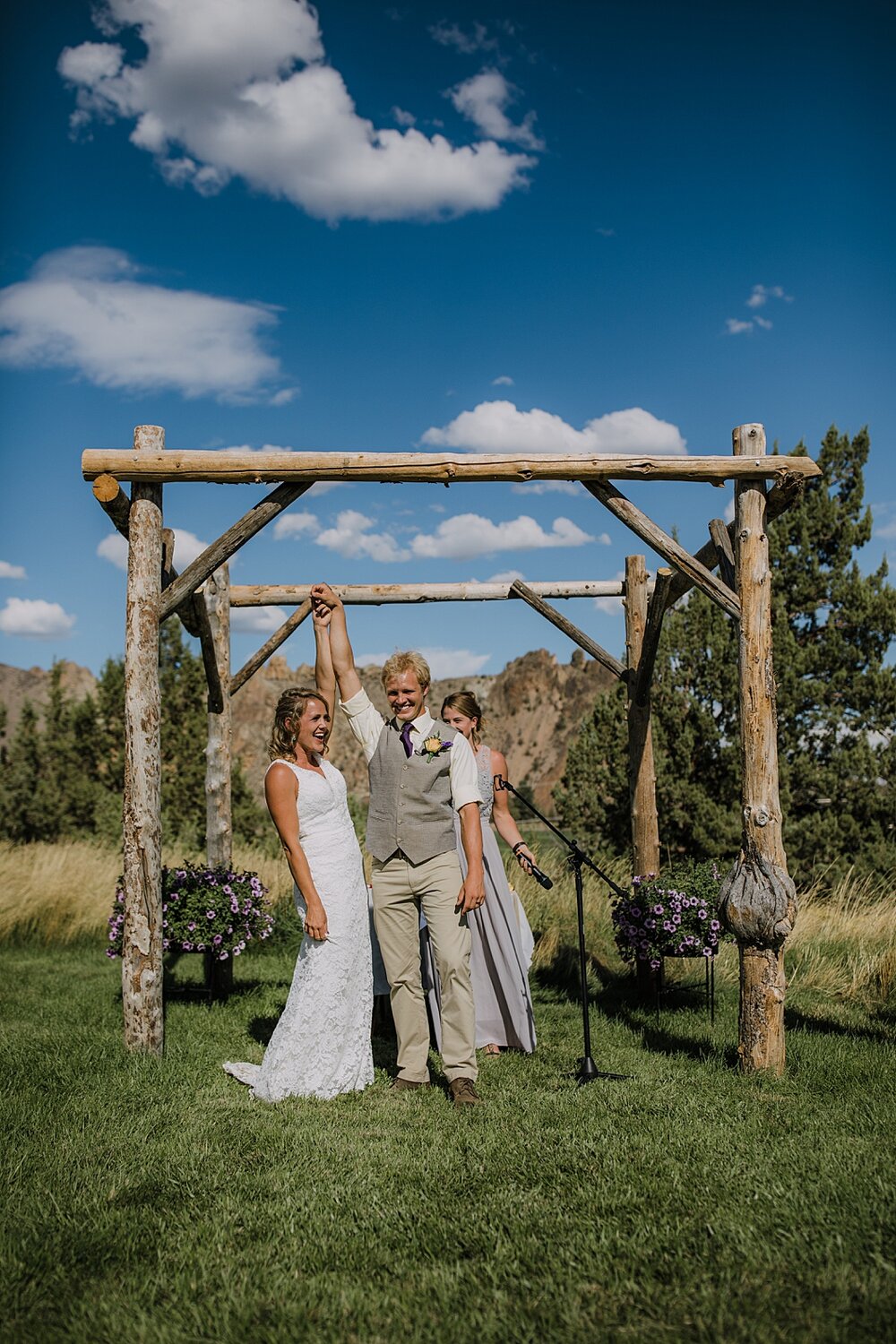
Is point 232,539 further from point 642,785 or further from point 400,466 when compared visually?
point 642,785

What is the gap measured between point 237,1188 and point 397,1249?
0.81 m

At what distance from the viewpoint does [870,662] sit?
14.3 meters

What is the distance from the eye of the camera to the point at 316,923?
5102 millimetres

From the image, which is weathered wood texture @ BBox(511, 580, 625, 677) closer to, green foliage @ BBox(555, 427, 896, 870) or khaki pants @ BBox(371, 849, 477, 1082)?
khaki pants @ BBox(371, 849, 477, 1082)

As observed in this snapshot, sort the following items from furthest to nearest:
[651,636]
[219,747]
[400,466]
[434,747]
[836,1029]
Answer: [219,747] < [651,636] < [836,1029] < [400,466] < [434,747]

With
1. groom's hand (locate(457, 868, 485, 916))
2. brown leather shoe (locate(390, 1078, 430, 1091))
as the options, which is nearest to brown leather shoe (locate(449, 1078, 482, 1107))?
brown leather shoe (locate(390, 1078, 430, 1091))

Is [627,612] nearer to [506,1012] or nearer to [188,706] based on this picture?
[506,1012]

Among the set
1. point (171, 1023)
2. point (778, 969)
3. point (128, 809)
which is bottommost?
point (171, 1023)

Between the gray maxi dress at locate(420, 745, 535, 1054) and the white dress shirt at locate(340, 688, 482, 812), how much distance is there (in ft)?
2.98

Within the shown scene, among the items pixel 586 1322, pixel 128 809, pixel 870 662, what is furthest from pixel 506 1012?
pixel 870 662

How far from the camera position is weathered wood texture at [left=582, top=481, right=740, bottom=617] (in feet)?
18.7

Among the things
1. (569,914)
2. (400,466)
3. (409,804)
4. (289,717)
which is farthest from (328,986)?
(569,914)

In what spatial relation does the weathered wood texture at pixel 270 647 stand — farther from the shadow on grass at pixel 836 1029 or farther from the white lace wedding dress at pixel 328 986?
the shadow on grass at pixel 836 1029

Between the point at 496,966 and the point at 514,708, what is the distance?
28.6m
